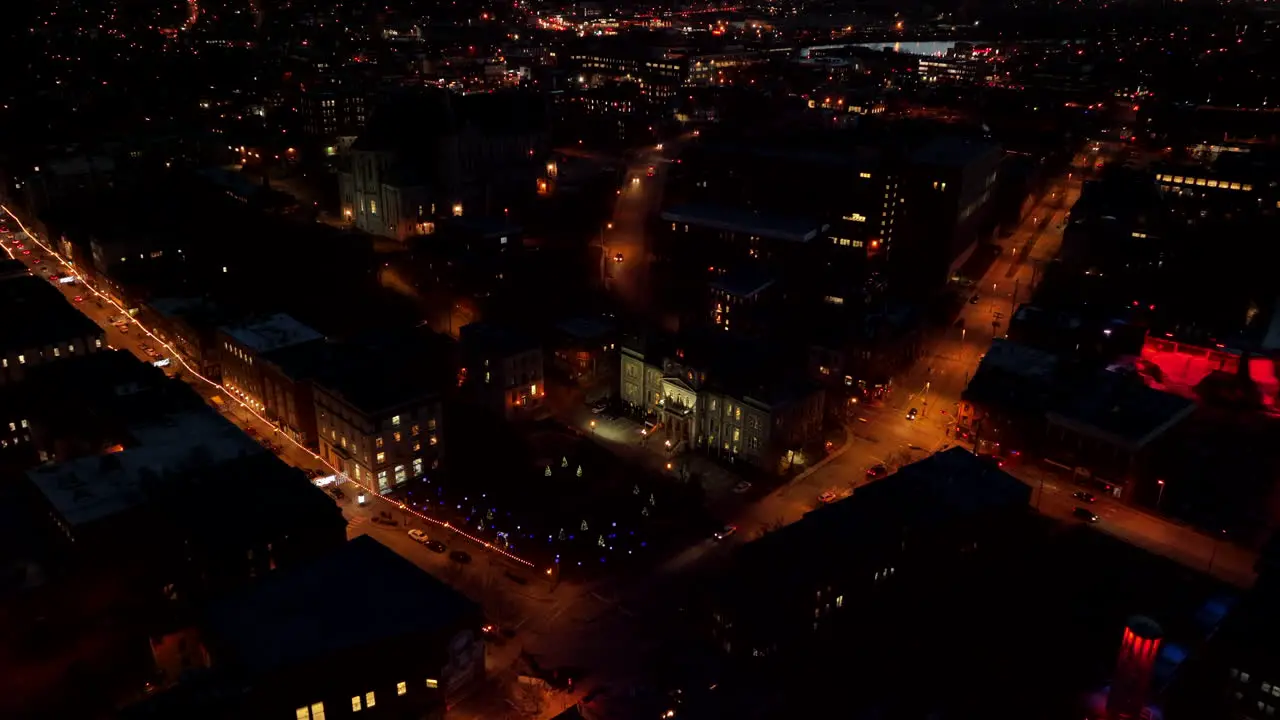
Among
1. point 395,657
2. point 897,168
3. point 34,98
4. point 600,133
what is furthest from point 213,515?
point 34,98

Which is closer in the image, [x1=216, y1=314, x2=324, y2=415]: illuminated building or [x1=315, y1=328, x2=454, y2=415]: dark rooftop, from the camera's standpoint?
[x1=315, y1=328, x2=454, y2=415]: dark rooftop

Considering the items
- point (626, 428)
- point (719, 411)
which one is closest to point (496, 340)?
point (626, 428)

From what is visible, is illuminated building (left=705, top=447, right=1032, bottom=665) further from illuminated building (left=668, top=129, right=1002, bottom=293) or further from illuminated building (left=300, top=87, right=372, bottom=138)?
illuminated building (left=300, top=87, right=372, bottom=138)

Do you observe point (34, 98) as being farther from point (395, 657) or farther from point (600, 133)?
point (395, 657)

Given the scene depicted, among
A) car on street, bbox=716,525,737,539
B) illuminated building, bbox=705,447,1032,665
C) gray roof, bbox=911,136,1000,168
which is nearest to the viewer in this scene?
illuminated building, bbox=705,447,1032,665

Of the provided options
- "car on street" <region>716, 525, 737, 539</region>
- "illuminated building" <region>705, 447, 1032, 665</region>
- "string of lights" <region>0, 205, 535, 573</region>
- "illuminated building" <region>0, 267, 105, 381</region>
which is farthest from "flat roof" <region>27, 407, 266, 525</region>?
"illuminated building" <region>705, 447, 1032, 665</region>

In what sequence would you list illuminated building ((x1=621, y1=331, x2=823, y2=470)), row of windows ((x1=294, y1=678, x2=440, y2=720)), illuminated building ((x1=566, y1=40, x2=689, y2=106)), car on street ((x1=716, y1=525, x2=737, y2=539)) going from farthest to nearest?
illuminated building ((x1=566, y1=40, x2=689, y2=106)) → illuminated building ((x1=621, y1=331, x2=823, y2=470)) → car on street ((x1=716, y1=525, x2=737, y2=539)) → row of windows ((x1=294, y1=678, x2=440, y2=720))

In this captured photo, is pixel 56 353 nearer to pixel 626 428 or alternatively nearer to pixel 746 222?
pixel 626 428
